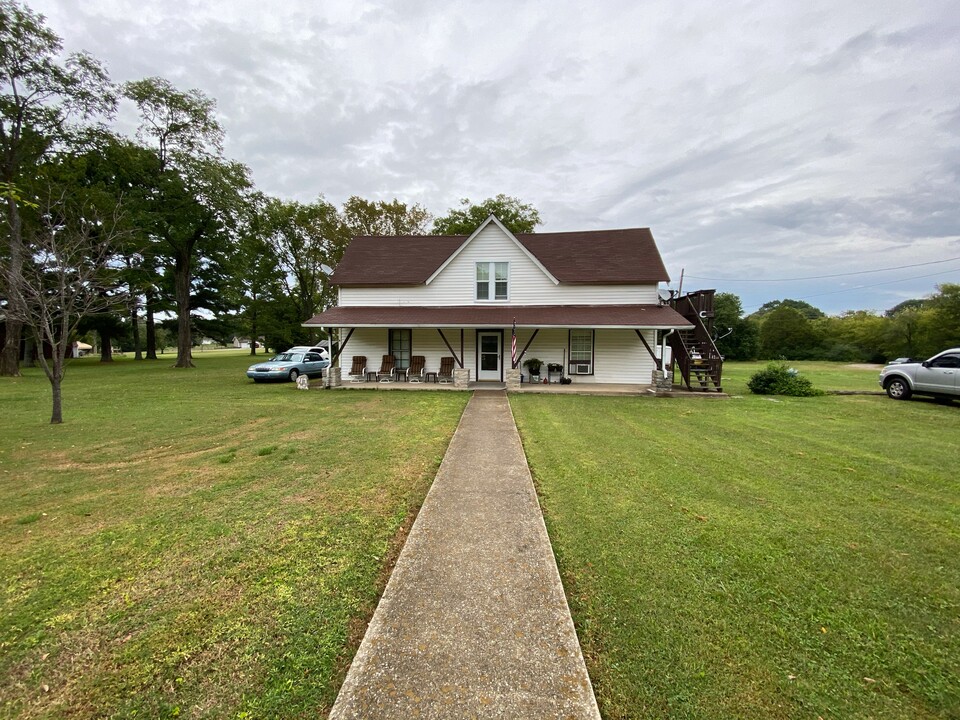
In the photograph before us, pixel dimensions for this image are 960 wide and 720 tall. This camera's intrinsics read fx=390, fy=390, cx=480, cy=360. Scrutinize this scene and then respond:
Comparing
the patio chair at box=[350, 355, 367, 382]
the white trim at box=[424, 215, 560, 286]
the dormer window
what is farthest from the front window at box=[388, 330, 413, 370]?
the dormer window

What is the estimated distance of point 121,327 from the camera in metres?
38.6

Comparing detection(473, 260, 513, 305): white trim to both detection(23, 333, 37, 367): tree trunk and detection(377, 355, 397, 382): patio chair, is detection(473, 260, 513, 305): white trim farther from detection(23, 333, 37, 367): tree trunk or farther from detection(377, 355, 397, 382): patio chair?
detection(23, 333, 37, 367): tree trunk

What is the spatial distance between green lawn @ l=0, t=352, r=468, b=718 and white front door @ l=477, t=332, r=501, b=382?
933cm

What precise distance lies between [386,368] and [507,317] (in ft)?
18.9

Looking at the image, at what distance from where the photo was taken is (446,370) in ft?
55.9

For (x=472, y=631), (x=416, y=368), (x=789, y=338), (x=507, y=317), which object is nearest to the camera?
(x=472, y=631)

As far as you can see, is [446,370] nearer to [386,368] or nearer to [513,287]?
[386,368]

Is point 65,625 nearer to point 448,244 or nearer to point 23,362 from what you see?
point 448,244

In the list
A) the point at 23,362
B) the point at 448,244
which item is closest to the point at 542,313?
the point at 448,244

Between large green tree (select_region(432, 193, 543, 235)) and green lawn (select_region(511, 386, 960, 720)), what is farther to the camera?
large green tree (select_region(432, 193, 543, 235))

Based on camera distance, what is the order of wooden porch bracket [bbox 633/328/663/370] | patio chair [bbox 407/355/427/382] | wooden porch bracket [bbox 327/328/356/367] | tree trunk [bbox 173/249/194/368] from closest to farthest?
wooden porch bracket [bbox 633/328/663/370], wooden porch bracket [bbox 327/328/356/367], patio chair [bbox 407/355/427/382], tree trunk [bbox 173/249/194/368]

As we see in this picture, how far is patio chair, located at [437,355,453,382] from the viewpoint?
55.0ft

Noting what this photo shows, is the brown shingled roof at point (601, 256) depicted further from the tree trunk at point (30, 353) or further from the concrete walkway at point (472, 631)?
the tree trunk at point (30, 353)

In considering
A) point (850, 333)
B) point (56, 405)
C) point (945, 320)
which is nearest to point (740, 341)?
point (850, 333)
